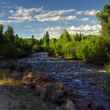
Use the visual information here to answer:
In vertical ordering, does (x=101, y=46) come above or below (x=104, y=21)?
below

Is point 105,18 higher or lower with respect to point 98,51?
higher

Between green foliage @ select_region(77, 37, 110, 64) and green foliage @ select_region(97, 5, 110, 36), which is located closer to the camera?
green foliage @ select_region(97, 5, 110, 36)

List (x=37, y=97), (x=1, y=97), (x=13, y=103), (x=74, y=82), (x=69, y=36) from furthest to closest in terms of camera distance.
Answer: (x=69, y=36) < (x=74, y=82) < (x=37, y=97) < (x=1, y=97) < (x=13, y=103)

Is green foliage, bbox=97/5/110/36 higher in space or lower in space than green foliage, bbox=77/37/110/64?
higher

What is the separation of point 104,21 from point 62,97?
39001 mm

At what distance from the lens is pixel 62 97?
79.9ft

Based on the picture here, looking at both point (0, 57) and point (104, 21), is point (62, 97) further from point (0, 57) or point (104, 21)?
point (0, 57)

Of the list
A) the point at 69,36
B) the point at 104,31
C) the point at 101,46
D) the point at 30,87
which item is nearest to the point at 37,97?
the point at 30,87

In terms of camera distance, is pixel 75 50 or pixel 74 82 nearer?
pixel 74 82

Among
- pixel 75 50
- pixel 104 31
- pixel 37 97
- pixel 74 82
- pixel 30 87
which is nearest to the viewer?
pixel 37 97

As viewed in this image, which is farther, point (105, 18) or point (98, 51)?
point (98, 51)

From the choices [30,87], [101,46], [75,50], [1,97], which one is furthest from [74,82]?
[75,50]

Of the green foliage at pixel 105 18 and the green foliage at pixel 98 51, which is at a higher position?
the green foliage at pixel 105 18

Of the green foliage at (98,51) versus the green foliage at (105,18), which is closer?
the green foliage at (105,18)
